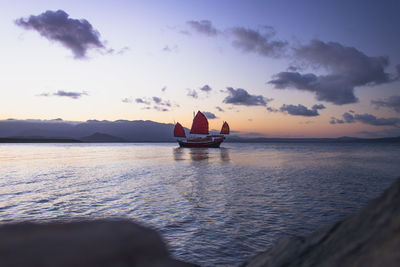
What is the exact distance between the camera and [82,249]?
388 centimetres

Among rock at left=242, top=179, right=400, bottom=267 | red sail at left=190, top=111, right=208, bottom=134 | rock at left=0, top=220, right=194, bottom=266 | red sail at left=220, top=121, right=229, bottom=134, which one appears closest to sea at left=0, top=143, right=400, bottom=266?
rock at left=0, top=220, right=194, bottom=266

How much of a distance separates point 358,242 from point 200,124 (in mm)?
71911

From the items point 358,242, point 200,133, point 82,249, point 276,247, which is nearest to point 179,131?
point 200,133

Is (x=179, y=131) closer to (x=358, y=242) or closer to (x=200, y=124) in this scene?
(x=200, y=124)

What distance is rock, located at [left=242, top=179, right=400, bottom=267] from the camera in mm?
1544

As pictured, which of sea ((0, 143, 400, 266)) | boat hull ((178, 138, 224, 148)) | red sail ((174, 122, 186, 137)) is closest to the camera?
sea ((0, 143, 400, 266))

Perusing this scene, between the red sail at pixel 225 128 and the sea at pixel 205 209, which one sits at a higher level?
the red sail at pixel 225 128

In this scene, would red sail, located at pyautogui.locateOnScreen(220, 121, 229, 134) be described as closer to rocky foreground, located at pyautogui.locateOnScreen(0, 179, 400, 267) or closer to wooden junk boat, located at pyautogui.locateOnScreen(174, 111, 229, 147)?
wooden junk boat, located at pyautogui.locateOnScreen(174, 111, 229, 147)

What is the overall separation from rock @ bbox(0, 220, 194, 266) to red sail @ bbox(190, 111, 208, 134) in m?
68.0


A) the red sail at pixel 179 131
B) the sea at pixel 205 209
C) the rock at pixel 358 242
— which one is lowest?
the sea at pixel 205 209

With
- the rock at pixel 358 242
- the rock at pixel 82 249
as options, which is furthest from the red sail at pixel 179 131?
the rock at pixel 358 242

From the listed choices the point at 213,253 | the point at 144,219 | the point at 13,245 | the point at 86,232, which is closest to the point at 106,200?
the point at 144,219

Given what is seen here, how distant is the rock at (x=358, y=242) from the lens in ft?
5.07

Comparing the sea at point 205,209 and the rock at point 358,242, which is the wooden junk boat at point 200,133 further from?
the rock at point 358,242
